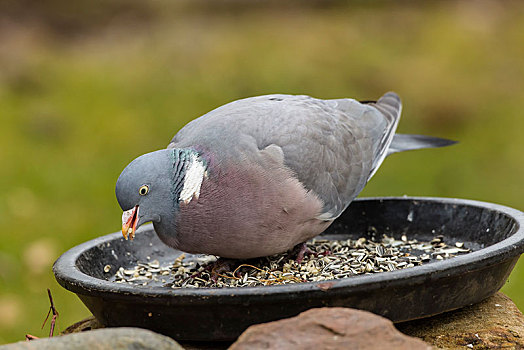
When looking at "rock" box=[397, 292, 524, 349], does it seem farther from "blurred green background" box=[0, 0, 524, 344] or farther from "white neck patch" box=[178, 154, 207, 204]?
"blurred green background" box=[0, 0, 524, 344]

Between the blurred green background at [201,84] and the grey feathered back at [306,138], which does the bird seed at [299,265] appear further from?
the blurred green background at [201,84]

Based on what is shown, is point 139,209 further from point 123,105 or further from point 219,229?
point 123,105

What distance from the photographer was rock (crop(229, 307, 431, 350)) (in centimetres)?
171

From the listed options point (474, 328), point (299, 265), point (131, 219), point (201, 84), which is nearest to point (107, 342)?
point (131, 219)

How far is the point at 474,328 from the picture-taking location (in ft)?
7.48

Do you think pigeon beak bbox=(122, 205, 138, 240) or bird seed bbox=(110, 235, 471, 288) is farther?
bird seed bbox=(110, 235, 471, 288)

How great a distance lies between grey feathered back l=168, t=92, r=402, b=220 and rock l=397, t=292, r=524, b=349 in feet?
1.98

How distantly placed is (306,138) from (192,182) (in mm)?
527

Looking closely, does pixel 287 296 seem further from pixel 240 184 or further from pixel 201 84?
pixel 201 84

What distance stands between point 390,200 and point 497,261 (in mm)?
1064

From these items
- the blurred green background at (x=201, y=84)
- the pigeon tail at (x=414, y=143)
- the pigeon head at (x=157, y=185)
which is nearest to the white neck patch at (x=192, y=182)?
the pigeon head at (x=157, y=185)

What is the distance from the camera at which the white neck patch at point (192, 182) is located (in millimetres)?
2445

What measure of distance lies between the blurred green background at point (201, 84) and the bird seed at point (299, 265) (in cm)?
244

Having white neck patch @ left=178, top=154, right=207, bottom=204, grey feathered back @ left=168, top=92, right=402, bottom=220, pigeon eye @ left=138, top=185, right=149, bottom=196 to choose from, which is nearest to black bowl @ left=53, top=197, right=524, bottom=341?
pigeon eye @ left=138, top=185, right=149, bottom=196
